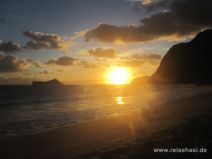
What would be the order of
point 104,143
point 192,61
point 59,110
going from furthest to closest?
point 192,61
point 59,110
point 104,143

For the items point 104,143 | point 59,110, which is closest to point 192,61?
point 59,110

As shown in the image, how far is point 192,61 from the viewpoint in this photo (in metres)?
176

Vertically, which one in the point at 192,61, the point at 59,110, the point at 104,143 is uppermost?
the point at 192,61

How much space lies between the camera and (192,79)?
169125mm

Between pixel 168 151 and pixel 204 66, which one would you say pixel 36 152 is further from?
pixel 204 66

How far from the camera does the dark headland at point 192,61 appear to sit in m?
165

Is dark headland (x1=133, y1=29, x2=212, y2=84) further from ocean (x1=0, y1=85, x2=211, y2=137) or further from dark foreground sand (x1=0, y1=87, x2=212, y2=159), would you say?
dark foreground sand (x1=0, y1=87, x2=212, y2=159)

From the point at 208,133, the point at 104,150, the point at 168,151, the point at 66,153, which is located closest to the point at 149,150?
the point at 168,151

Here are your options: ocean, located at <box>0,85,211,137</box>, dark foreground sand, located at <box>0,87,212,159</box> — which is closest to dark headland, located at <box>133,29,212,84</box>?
ocean, located at <box>0,85,211,137</box>

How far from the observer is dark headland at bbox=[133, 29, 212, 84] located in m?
165

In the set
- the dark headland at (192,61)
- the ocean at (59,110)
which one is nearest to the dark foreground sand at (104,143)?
the ocean at (59,110)

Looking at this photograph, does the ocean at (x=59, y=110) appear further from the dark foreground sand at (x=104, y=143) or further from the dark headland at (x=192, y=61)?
the dark headland at (x=192, y=61)

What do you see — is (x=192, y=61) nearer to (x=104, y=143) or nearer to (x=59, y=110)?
(x=59, y=110)

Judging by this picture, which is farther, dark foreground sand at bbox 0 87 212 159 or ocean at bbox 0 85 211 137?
ocean at bbox 0 85 211 137
